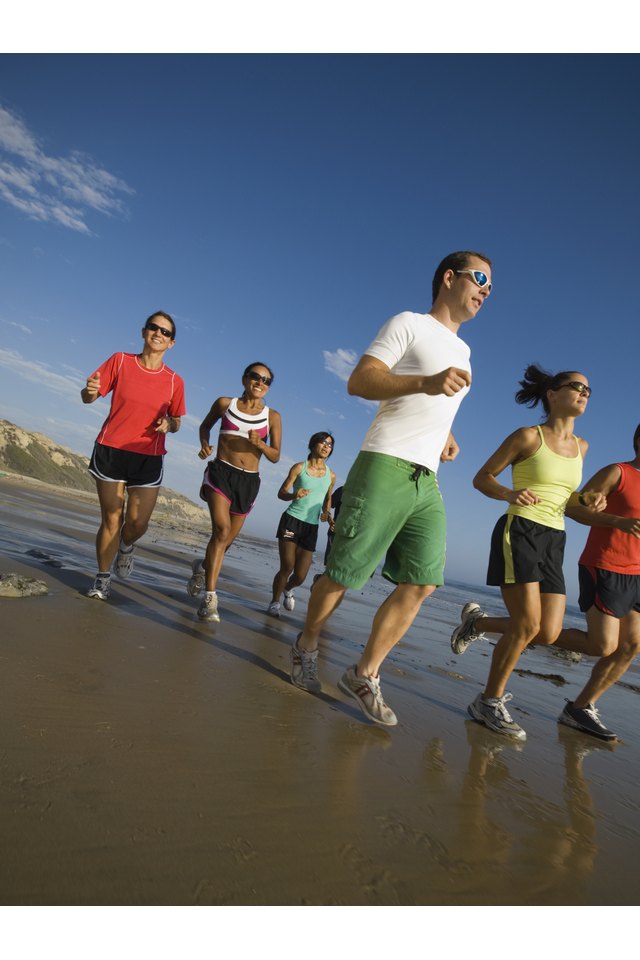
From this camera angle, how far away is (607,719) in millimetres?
4348

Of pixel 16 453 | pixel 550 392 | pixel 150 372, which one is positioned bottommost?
pixel 16 453

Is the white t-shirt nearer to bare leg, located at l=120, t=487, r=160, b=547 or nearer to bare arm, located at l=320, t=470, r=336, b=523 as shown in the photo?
bare leg, located at l=120, t=487, r=160, b=547

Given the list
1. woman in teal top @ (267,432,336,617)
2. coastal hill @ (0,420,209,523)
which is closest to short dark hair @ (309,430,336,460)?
woman in teal top @ (267,432,336,617)

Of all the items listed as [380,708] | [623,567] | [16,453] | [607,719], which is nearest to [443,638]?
[607,719]

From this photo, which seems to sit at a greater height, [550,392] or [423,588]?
[550,392]

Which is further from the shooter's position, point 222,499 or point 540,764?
point 222,499

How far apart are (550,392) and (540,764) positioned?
2468mm

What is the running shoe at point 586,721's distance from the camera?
3.66 m

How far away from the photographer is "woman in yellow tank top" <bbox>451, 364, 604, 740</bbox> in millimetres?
3475

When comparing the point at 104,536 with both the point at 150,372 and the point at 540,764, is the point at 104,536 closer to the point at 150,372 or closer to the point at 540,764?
the point at 150,372

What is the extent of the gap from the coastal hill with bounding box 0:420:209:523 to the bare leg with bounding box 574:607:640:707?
28.6 m

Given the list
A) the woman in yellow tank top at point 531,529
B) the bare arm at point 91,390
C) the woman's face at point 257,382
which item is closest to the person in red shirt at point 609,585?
the woman in yellow tank top at point 531,529

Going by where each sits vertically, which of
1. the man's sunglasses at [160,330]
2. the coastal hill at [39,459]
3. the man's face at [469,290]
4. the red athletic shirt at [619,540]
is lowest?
the coastal hill at [39,459]

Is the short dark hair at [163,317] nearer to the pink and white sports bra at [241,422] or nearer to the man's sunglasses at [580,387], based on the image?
the pink and white sports bra at [241,422]
